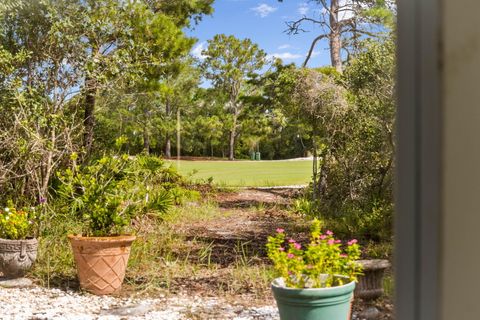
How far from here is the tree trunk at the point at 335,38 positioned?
732 cm

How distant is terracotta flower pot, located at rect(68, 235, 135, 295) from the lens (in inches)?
118

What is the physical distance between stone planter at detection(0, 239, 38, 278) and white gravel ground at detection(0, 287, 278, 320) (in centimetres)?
17

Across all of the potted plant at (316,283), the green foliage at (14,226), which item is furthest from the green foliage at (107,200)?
the potted plant at (316,283)

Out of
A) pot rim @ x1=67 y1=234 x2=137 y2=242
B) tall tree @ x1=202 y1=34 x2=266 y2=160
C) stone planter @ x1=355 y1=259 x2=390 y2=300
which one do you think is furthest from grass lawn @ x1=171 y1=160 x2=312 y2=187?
stone planter @ x1=355 y1=259 x2=390 y2=300

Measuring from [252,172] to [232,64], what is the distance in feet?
9.85

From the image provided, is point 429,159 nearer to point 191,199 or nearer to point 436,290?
point 436,290

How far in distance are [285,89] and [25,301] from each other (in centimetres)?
397

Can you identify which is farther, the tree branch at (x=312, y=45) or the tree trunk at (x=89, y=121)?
the tree branch at (x=312, y=45)

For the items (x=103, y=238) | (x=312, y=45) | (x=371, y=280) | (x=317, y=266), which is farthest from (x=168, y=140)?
(x=317, y=266)

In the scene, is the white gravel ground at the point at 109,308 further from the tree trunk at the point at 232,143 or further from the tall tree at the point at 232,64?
the tree trunk at the point at 232,143

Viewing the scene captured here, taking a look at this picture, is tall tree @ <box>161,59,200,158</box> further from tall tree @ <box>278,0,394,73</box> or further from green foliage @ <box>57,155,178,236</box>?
green foliage @ <box>57,155,178,236</box>

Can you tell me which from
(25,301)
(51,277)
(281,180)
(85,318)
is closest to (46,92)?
(51,277)

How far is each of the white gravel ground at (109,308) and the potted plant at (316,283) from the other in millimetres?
701

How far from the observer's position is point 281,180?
10.2 metres
